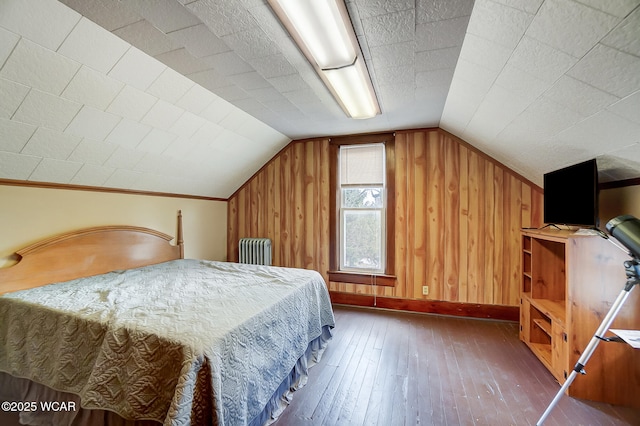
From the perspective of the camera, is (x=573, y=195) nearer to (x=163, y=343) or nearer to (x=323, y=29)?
(x=323, y=29)

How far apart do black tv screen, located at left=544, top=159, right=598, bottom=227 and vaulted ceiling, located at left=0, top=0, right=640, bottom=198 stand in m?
0.12

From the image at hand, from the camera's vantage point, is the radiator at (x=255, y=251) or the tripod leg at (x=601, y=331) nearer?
the tripod leg at (x=601, y=331)

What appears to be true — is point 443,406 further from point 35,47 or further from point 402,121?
point 35,47

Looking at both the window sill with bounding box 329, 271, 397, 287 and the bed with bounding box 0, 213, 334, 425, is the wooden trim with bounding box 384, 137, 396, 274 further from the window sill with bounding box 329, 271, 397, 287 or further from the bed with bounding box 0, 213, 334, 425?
the bed with bounding box 0, 213, 334, 425

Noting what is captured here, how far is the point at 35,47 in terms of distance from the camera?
1.56m

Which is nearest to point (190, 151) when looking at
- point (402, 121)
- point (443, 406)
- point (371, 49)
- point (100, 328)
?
point (100, 328)

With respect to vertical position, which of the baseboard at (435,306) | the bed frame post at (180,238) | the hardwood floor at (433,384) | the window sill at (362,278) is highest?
the bed frame post at (180,238)

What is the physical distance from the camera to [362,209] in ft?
12.8

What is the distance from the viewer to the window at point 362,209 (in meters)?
3.72

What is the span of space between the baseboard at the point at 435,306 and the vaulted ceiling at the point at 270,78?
1.64 meters

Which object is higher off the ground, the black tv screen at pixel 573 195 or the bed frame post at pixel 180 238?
the black tv screen at pixel 573 195

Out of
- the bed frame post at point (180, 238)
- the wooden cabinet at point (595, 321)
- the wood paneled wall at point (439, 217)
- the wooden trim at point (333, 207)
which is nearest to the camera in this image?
the wooden cabinet at point (595, 321)

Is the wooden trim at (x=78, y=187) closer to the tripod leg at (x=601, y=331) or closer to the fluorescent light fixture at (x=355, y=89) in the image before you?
the fluorescent light fixture at (x=355, y=89)

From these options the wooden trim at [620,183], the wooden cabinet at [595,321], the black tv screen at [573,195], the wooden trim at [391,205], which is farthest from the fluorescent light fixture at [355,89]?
the wooden trim at [620,183]
